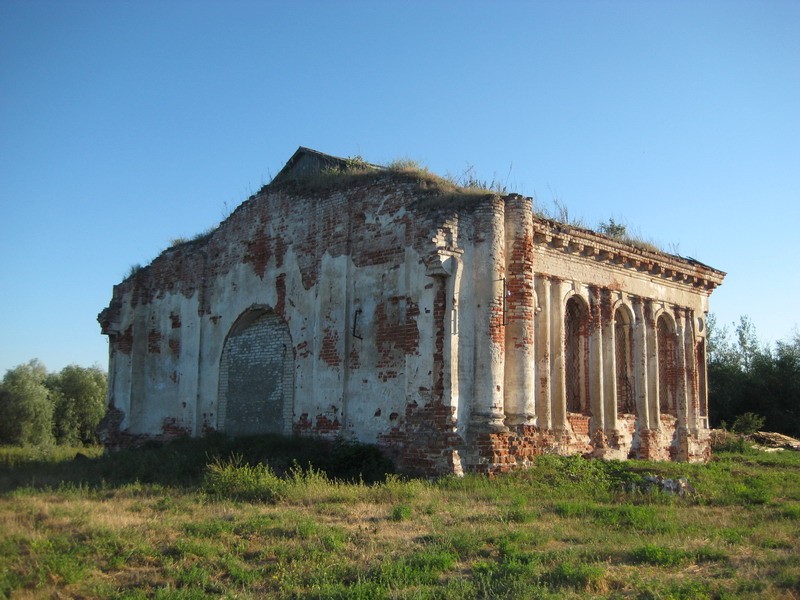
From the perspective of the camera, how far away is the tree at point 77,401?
30.1m

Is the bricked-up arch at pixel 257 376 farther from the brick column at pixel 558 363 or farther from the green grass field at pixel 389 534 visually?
the brick column at pixel 558 363

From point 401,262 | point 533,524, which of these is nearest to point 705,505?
point 533,524

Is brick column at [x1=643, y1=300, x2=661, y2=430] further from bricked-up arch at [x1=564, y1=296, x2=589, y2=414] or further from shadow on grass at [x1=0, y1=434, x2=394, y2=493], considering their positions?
shadow on grass at [x1=0, y1=434, x2=394, y2=493]

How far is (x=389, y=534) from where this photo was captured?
8.63 metres

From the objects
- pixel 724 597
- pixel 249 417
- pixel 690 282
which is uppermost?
pixel 690 282

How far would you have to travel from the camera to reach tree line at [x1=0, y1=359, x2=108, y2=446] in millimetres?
27562

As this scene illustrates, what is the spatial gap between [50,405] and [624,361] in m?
21.7

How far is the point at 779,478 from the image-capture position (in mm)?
14109

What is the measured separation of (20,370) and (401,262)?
858 inches

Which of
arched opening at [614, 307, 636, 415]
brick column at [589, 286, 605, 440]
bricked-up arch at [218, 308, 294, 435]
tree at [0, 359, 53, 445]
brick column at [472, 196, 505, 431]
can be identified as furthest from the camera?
tree at [0, 359, 53, 445]

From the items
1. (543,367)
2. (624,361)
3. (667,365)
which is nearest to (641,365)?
(624,361)

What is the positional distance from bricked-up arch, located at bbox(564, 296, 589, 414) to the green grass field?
116 inches

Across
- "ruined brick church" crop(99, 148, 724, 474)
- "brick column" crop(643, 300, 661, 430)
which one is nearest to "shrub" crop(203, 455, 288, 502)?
"ruined brick church" crop(99, 148, 724, 474)

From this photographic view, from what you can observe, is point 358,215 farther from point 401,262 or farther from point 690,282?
point 690,282
